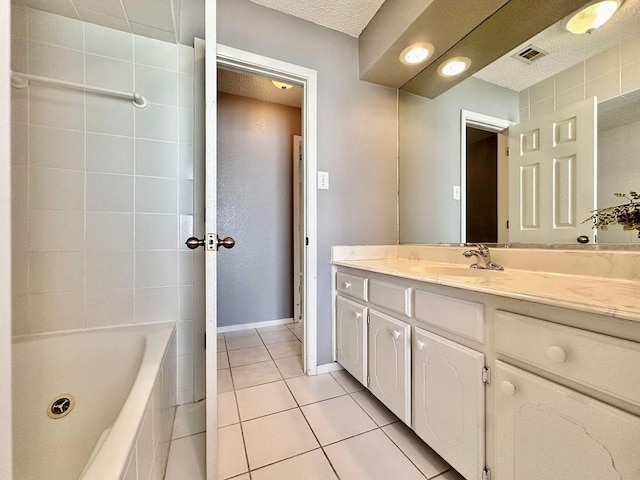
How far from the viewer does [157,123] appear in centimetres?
139

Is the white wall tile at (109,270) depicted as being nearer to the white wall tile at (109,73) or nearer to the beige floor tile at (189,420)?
the beige floor tile at (189,420)

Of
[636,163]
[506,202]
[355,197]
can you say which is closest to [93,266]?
[355,197]

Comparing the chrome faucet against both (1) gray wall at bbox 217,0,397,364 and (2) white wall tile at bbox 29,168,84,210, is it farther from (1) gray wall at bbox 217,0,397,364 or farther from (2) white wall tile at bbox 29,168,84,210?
(2) white wall tile at bbox 29,168,84,210

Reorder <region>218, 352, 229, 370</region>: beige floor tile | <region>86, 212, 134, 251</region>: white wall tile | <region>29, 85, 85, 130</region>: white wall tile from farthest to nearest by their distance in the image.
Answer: <region>218, 352, 229, 370</region>: beige floor tile, <region>86, 212, 134, 251</region>: white wall tile, <region>29, 85, 85, 130</region>: white wall tile

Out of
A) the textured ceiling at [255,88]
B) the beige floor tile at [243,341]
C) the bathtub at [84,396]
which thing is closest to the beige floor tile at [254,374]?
the beige floor tile at [243,341]

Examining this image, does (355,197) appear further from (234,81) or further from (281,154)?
(234,81)

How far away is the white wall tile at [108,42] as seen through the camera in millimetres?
1257

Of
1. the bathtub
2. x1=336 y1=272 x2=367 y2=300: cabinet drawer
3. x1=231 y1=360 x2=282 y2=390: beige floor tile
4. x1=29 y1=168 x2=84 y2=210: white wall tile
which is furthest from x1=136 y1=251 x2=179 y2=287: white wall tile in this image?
x1=336 y1=272 x2=367 y2=300: cabinet drawer

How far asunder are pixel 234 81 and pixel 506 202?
227 centimetres

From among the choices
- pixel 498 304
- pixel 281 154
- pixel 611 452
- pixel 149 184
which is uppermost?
pixel 281 154

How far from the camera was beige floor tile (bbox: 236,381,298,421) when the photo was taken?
1.34m

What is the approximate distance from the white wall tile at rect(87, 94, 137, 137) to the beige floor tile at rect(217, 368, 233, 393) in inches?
59.6

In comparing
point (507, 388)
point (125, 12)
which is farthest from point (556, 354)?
point (125, 12)

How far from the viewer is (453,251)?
153 cm
